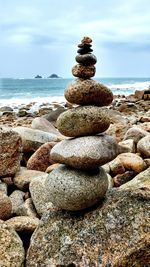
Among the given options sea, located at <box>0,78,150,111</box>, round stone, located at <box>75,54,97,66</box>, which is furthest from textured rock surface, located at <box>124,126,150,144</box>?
round stone, located at <box>75,54,97,66</box>

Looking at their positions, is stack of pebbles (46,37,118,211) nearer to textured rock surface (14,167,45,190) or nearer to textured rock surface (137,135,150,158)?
textured rock surface (14,167,45,190)

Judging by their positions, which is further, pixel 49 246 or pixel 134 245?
pixel 49 246

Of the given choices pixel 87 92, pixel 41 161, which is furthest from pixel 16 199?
pixel 87 92

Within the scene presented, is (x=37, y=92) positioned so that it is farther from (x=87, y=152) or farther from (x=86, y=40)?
(x=87, y=152)

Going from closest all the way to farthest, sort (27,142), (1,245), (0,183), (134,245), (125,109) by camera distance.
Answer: (134,245) → (1,245) → (0,183) → (27,142) → (125,109)

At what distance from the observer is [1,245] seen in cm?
407

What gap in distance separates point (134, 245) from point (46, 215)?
1.05 metres

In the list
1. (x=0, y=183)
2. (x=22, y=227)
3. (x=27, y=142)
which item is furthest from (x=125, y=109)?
(x=22, y=227)

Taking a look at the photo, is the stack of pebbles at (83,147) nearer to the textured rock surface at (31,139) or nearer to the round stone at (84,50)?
the round stone at (84,50)

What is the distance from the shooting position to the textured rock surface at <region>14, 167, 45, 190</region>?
673 cm

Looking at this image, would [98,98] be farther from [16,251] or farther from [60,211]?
[16,251]

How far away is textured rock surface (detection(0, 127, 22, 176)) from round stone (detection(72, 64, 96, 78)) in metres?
2.93

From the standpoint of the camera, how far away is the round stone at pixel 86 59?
419 cm

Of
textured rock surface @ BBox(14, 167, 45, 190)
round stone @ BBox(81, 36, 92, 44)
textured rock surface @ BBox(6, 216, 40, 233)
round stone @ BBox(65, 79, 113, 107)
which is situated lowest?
textured rock surface @ BBox(14, 167, 45, 190)
